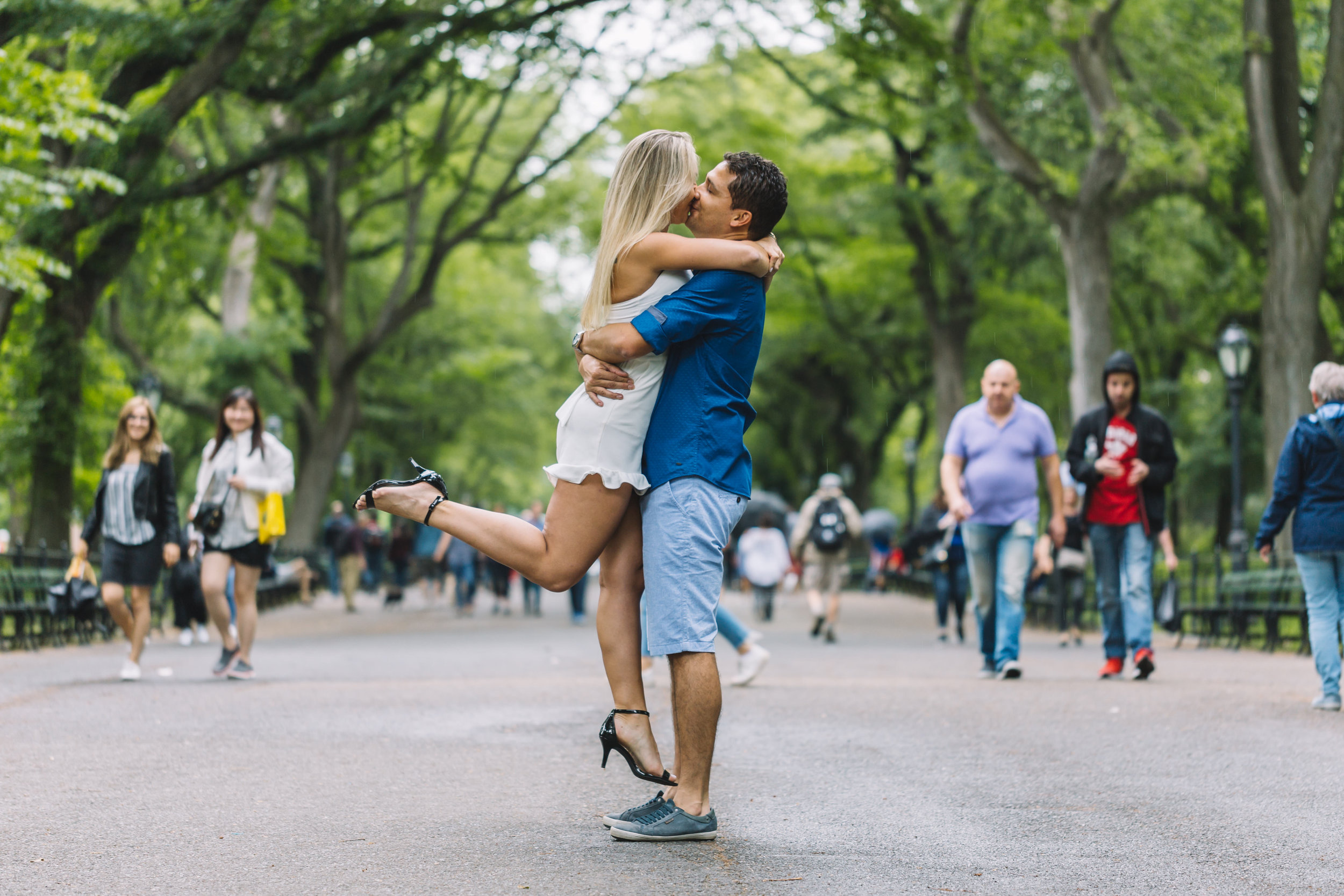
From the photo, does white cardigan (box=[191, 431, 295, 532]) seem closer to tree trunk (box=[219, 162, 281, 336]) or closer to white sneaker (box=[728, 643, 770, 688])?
white sneaker (box=[728, 643, 770, 688])

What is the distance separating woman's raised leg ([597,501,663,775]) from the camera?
457 centimetres

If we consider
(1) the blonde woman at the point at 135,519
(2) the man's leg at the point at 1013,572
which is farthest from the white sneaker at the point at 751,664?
(1) the blonde woman at the point at 135,519

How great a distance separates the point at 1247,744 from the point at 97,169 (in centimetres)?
Answer: 1300

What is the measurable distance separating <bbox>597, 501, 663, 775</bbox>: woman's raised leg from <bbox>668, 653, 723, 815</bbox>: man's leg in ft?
0.66

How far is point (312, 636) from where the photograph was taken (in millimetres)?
17188

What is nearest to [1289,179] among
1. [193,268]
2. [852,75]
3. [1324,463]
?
[852,75]

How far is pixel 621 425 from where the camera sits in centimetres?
441

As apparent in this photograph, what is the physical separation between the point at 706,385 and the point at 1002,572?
5.83 meters

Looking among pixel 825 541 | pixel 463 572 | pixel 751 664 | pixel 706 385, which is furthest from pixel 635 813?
pixel 463 572

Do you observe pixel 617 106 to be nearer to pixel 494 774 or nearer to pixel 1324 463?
pixel 1324 463

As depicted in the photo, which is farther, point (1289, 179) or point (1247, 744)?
point (1289, 179)

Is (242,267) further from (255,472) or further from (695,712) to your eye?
(695,712)

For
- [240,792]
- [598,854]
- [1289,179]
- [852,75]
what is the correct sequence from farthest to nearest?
1. [852,75]
2. [1289,179]
3. [240,792]
4. [598,854]

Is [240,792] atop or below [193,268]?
below
